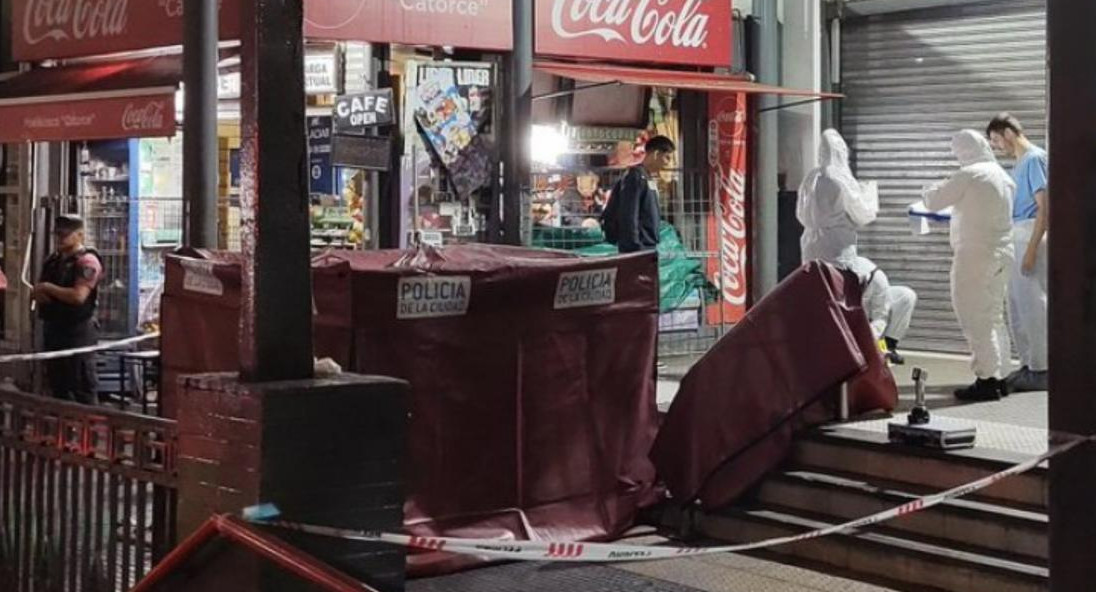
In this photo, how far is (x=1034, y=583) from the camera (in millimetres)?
6758

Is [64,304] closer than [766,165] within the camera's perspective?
Yes

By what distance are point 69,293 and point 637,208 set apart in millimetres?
4564

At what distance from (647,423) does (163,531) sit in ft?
12.5

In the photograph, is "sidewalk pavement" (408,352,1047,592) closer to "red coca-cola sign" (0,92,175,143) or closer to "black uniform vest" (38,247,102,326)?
"black uniform vest" (38,247,102,326)

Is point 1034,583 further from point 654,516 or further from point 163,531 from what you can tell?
point 163,531

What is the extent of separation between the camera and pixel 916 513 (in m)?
7.54

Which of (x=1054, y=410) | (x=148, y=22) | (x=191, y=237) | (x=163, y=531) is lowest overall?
(x=163, y=531)

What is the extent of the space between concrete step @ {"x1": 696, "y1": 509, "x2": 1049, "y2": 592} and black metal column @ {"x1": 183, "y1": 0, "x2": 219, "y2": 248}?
4.66 metres

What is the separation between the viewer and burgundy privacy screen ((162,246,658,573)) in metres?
7.19

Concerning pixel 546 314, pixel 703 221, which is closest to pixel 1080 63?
pixel 546 314

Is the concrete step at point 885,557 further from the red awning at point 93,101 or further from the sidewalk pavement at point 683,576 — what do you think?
the red awning at point 93,101

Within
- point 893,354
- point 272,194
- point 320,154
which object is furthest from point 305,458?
point 320,154

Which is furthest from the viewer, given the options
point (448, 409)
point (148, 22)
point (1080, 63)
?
point (148, 22)

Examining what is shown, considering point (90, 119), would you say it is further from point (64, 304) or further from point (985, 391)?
point (985, 391)
